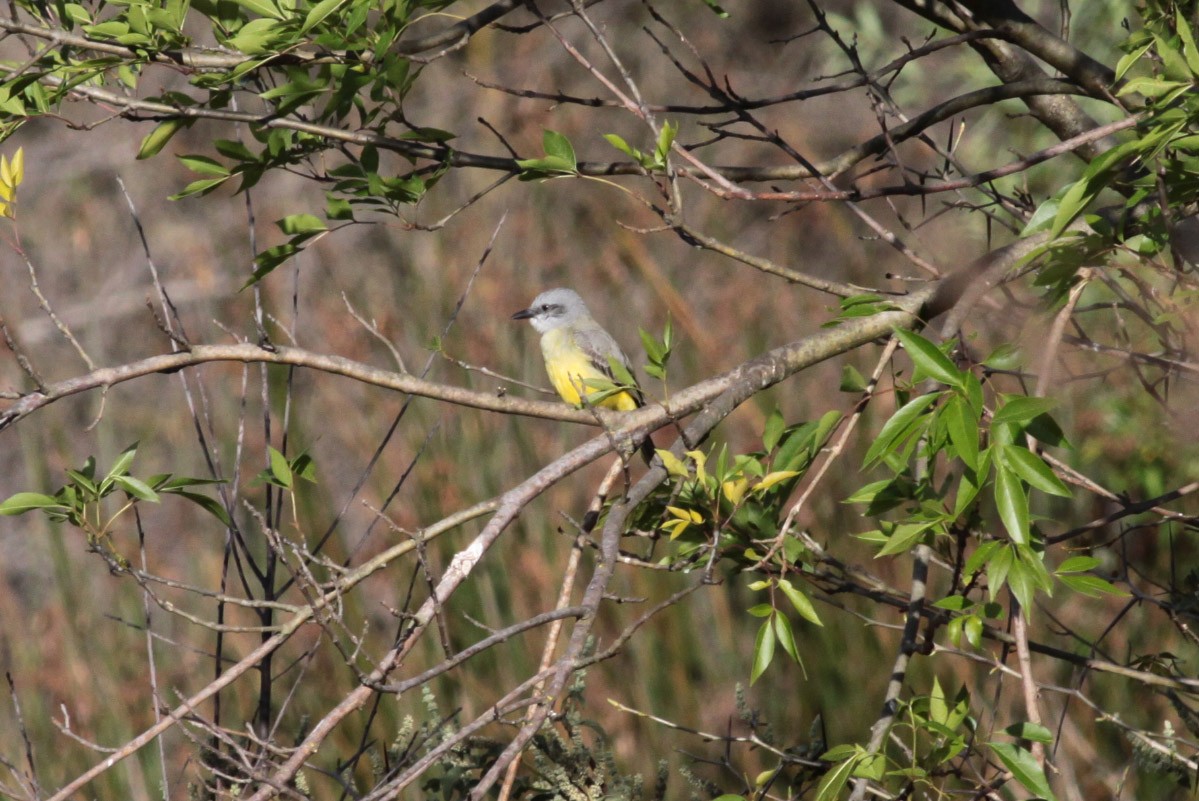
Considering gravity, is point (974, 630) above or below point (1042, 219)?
below

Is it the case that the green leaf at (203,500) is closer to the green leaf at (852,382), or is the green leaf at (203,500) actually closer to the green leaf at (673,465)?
the green leaf at (673,465)

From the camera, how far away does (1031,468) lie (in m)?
1.50

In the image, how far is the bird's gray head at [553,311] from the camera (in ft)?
16.8

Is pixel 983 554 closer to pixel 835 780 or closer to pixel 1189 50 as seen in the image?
pixel 835 780

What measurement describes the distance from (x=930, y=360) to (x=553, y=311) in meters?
3.65

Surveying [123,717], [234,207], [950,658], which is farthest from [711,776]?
[234,207]

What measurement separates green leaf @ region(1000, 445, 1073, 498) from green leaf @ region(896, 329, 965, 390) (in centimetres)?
10

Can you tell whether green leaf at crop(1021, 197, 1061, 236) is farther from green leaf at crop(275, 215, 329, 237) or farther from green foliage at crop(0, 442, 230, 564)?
green foliage at crop(0, 442, 230, 564)

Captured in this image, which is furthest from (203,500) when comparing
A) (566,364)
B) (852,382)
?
(566,364)

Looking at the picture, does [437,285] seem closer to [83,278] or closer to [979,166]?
[979,166]

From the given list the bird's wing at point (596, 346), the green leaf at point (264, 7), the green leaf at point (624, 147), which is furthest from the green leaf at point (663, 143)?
the bird's wing at point (596, 346)

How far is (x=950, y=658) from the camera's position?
4.26m

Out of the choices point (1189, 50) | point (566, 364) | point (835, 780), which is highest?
point (1189, 50)

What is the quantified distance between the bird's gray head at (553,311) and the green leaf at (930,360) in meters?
3.60
